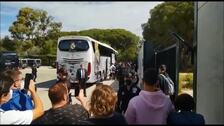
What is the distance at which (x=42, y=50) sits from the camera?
62375mm

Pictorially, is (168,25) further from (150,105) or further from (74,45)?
(150,105)

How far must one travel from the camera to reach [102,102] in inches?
163

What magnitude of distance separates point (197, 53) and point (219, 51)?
1887 mm

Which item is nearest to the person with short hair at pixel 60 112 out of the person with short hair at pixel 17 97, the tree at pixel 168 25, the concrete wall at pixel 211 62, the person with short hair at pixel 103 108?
the person with short hair at pixel 103 108

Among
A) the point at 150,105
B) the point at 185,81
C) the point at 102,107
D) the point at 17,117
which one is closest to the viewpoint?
the point at 102,107

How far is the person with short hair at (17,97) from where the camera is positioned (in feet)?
18.2

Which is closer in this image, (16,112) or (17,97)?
(16,112)

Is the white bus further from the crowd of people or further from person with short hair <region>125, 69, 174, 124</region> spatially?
person with short hair <region>125, 69, 174, 124</region>

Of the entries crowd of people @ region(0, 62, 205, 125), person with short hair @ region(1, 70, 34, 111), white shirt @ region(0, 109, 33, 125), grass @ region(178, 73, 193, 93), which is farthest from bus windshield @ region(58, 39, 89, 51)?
white shirt @ region(0, 109, 33, 125)

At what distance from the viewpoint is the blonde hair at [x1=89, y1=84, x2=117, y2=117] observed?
4113 millimetres

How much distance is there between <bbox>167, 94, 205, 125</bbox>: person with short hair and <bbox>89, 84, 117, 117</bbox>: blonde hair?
61 centimetres

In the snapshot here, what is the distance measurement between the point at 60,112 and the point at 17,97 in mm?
2139

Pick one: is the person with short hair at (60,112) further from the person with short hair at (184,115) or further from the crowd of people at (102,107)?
the person with short hair at (184,115)

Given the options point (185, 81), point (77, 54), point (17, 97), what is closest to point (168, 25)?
point (185, 81)
